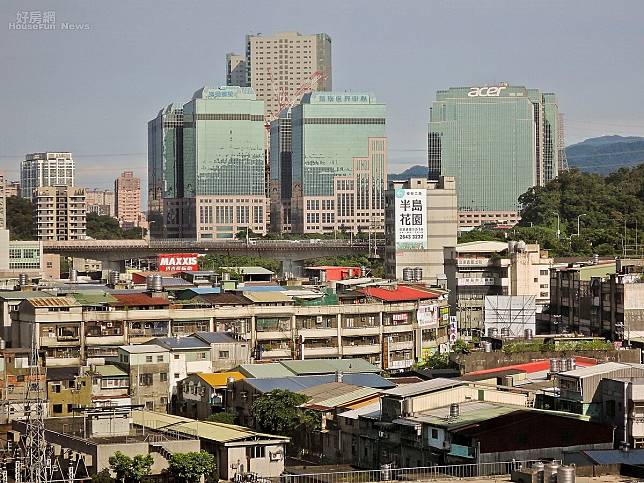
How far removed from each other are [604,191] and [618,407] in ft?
273

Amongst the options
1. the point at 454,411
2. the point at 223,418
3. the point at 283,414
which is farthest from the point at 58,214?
the point at 454,411

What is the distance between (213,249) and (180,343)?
76052 millimetres

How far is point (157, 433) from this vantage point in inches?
1437

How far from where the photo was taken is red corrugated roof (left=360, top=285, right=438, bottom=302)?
59969 millimetres

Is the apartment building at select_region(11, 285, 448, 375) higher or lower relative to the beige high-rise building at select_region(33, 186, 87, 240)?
lower

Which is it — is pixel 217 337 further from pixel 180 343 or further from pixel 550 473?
pixel 550 473

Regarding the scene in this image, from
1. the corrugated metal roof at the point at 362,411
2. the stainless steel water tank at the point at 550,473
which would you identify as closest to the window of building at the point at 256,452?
the corrugated metal roof at the point at 362,411

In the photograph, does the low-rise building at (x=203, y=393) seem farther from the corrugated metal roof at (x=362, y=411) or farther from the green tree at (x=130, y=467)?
the green tree at (x=130, y=467)

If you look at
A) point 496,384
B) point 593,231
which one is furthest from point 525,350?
point 593,231

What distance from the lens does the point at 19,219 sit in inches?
6476

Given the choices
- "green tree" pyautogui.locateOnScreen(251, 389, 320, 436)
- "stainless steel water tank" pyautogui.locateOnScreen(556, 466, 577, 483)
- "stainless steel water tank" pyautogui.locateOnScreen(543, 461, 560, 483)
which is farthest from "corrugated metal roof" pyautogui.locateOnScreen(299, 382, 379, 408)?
"stainless steel water tank" pyautogui.locateOnScreen(556, 466, 577, 483)

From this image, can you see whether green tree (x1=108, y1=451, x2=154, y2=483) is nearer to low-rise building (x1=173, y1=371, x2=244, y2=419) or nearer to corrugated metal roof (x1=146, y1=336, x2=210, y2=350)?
low-rise building (x1=173, y1=371, x2=244, y2=419)

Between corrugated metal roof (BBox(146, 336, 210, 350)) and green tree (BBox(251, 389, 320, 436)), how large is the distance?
27.6 feet

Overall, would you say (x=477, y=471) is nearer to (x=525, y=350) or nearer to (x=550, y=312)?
(x=525, y=350)
